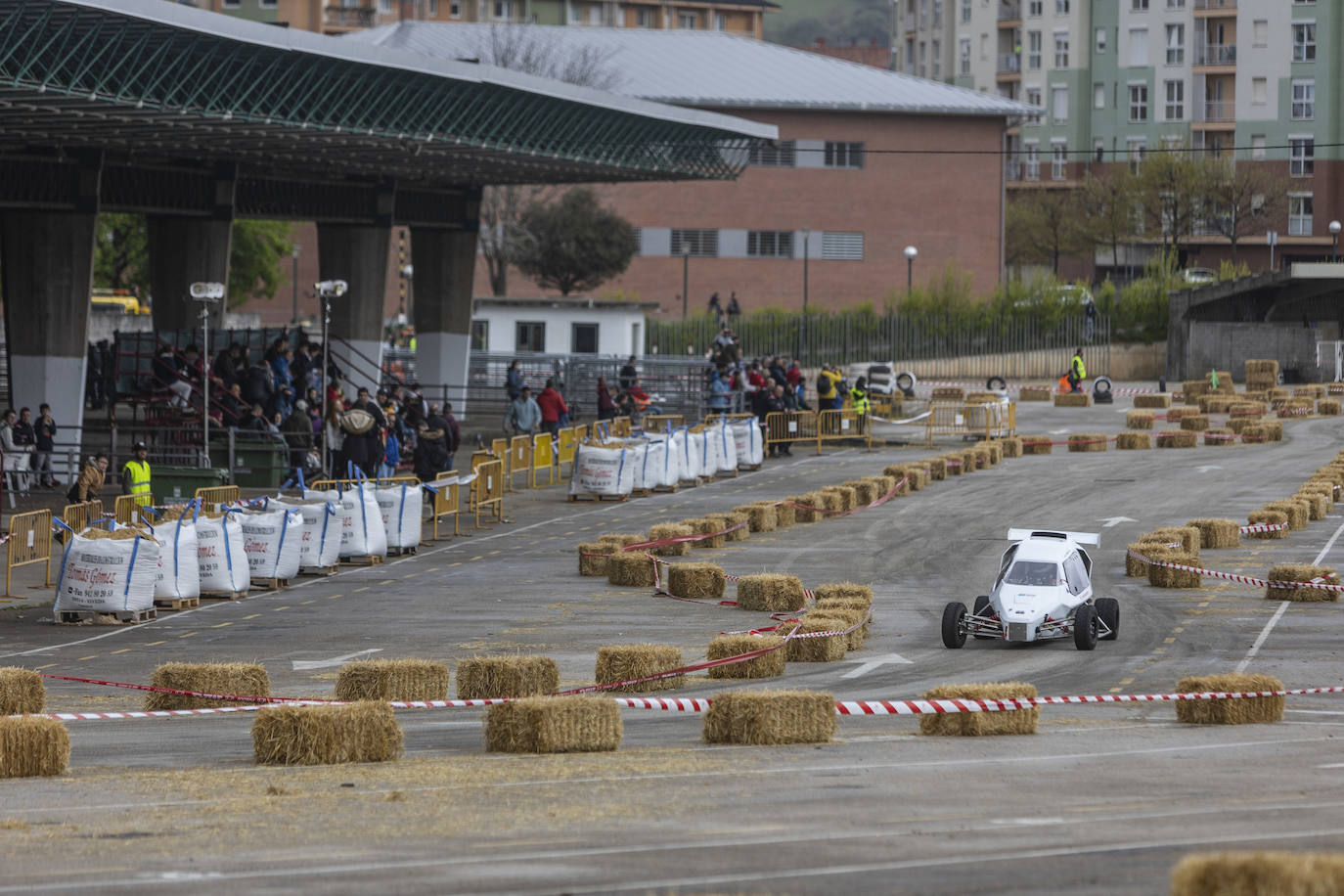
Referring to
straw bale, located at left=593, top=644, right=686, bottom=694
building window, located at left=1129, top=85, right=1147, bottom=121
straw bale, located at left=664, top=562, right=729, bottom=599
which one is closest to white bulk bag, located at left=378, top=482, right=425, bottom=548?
straw bale, located at left=664, top=562, right=729, bottom=599

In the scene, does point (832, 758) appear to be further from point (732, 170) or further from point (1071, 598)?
point (732, 170)

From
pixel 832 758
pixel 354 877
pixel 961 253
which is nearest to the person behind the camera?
pixel 354 877

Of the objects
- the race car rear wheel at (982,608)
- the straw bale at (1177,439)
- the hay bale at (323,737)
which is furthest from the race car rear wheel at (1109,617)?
the straw bale at (1177,439)

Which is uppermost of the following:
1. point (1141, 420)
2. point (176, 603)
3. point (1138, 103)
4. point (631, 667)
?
point (1138, 103)

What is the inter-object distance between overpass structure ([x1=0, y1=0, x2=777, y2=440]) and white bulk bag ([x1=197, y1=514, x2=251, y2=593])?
9.83 metres

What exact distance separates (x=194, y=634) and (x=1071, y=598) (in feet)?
37.1

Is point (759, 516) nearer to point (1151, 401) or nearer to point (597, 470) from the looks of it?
point (597, 470)

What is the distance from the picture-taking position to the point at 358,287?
5534 cm

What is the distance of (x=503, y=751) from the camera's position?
15.5 metres

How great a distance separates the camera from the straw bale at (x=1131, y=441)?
50.6 metres

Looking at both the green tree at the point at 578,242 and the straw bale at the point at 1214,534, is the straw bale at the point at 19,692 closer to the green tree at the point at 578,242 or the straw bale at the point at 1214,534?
the straw bale at the point at 1214,534

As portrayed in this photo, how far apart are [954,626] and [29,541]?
14.3 metres

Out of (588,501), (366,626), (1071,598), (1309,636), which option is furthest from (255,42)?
(1309,636)

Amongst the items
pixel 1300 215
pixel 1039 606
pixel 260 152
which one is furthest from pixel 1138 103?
pixel 1039 606
